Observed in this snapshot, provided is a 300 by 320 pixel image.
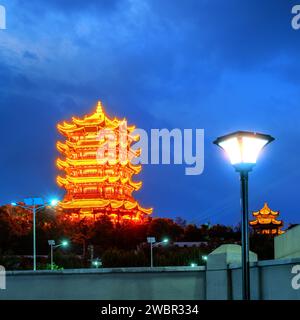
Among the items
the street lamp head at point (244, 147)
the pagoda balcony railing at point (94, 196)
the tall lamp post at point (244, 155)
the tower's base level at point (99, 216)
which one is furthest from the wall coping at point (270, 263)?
the pagoda balcony railing at point (94, 196)

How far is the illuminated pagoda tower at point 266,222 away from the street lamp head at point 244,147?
11384cm

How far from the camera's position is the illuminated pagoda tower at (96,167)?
359ft

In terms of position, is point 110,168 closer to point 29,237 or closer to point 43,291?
point 29,237

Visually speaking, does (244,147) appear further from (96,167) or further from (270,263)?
(96,167)

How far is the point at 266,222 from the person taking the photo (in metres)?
121

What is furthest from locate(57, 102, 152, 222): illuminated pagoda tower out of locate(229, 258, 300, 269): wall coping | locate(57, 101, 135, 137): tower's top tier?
locate(229, 258, 300, 269): wall coping

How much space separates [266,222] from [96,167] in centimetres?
3238

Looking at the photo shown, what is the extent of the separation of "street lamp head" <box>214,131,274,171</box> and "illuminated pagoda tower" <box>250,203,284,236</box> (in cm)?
11384

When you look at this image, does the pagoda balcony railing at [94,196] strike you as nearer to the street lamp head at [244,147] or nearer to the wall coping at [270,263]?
the wall coping at [270,263]

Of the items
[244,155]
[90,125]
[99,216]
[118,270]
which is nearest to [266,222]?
[99,216]

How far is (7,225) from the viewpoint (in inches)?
3329

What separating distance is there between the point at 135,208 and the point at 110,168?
27.4 feet
